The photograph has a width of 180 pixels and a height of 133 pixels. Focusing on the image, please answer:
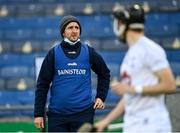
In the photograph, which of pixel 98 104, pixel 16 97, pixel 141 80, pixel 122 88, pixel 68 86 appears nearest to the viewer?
pixel 122 88

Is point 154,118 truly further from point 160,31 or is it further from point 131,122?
point 160,31

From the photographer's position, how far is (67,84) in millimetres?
4918

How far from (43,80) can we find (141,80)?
72.7 inches

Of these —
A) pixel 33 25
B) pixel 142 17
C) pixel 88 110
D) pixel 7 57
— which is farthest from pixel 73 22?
pixel 33 25

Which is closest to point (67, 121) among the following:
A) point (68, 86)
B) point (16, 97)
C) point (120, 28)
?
point (68, 86)

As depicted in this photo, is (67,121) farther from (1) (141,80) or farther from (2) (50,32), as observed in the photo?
(2) (50,32)

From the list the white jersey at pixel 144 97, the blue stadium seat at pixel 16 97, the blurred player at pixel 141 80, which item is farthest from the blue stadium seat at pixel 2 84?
the white jersey at pixel 144 97

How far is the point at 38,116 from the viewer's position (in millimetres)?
4977

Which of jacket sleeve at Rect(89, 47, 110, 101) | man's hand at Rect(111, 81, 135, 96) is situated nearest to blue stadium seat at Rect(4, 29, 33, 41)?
jacket sleeve at Rect(89, 47, 110, 101)

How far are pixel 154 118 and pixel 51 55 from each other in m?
1.87

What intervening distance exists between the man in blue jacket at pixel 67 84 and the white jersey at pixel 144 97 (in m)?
1.66

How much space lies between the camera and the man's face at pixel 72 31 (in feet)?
16.4

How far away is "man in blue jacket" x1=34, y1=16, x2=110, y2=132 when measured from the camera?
4926mm

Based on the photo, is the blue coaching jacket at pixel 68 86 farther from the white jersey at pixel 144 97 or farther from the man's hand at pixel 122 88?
the man's hand at pixel 122 88
